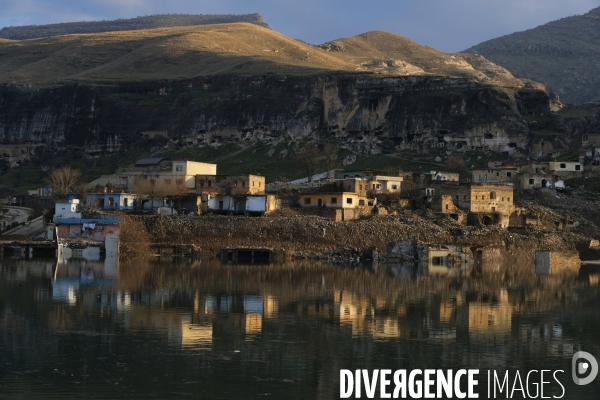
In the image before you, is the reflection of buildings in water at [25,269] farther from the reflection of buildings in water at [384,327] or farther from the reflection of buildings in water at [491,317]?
the reflection of buildings in water at [491,317]

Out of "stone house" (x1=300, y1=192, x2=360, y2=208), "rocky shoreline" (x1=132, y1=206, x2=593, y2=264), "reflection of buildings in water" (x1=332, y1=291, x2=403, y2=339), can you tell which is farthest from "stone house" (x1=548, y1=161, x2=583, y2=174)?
"reflection of buildings in water" (x1=332, y1=291, x2=403, y2=339)

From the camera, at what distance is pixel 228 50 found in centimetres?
16062

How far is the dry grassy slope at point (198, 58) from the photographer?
142 m

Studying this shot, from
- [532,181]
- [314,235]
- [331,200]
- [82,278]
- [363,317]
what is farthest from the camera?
[532,181]

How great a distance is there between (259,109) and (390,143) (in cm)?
1722

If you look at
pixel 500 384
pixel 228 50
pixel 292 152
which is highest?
pixel 228 50

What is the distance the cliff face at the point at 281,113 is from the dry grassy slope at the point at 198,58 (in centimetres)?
633

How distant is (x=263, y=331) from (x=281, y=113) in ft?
285

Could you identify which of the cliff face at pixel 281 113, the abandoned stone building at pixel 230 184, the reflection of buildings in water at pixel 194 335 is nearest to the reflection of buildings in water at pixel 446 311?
the reflection of buildings in water at pixel 194 335

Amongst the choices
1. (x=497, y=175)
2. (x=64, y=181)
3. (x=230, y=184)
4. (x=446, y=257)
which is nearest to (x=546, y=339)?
(x=446, y=257)

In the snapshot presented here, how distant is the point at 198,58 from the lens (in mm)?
151125

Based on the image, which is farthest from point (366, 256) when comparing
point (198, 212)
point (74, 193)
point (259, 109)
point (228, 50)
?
point (228, 50)

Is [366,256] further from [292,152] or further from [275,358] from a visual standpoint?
[292,152]

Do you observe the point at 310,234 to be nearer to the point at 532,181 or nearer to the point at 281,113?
the point at 532,181
